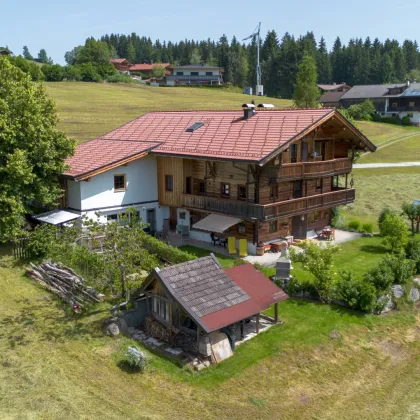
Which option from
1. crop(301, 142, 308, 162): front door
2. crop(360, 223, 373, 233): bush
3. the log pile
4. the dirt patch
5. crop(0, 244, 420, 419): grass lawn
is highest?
crop(301, 142, 308, 162): front door

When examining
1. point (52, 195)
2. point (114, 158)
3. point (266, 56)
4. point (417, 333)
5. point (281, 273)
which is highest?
point (266, 56)

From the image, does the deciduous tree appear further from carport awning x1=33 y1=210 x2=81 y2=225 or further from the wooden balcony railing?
the wooden balcony railing

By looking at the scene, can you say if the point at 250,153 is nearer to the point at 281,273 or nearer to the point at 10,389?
the point at 281,273

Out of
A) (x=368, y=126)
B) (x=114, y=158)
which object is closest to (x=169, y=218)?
(x=114, y=158)

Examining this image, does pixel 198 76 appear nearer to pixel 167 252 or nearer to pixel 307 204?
pixel 307 204

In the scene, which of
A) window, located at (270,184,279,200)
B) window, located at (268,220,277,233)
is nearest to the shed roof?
window, located at (268,220,277,233)

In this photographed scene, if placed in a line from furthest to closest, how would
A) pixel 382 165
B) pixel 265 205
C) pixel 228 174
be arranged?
pixel 382 165 < pixel 228 174 < pixel 265 205

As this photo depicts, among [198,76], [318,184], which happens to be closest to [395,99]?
[198,76]
